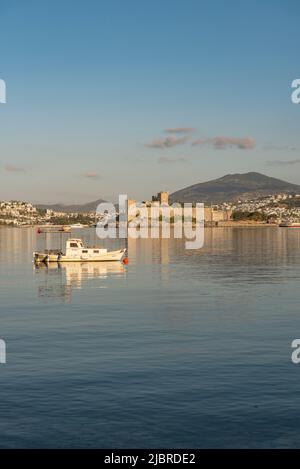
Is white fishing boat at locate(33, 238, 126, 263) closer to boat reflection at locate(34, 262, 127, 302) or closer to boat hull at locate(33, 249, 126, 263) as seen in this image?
boat hull at locate(33, 249, 126, 263)

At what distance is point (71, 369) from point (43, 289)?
32172 millimetres

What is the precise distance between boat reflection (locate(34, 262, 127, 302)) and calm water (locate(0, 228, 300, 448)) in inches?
92.2

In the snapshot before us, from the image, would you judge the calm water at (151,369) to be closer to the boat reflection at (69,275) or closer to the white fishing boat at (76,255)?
the boat reflection at (69,275)

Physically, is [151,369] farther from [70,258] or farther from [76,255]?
[70,258]

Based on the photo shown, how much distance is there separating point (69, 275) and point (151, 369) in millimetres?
48373

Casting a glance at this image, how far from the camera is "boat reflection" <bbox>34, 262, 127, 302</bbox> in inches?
2222

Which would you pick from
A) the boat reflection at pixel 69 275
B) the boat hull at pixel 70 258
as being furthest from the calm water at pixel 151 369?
the boat hull at pixel 70 258

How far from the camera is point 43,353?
2903 cm

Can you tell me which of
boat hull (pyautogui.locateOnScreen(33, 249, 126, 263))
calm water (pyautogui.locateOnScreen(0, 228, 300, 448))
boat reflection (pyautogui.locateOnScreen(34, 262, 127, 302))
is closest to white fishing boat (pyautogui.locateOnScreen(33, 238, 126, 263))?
boat hull (pyautogui.locateOnScreen(33, 249, 126, 263))

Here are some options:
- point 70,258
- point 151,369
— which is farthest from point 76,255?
point 151,369

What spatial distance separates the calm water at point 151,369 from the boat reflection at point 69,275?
2.34 m

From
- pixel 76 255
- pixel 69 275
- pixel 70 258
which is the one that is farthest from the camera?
pixel 70 258

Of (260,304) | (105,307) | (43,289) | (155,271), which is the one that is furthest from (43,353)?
(155,271)

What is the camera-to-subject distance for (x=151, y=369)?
25.9 m
